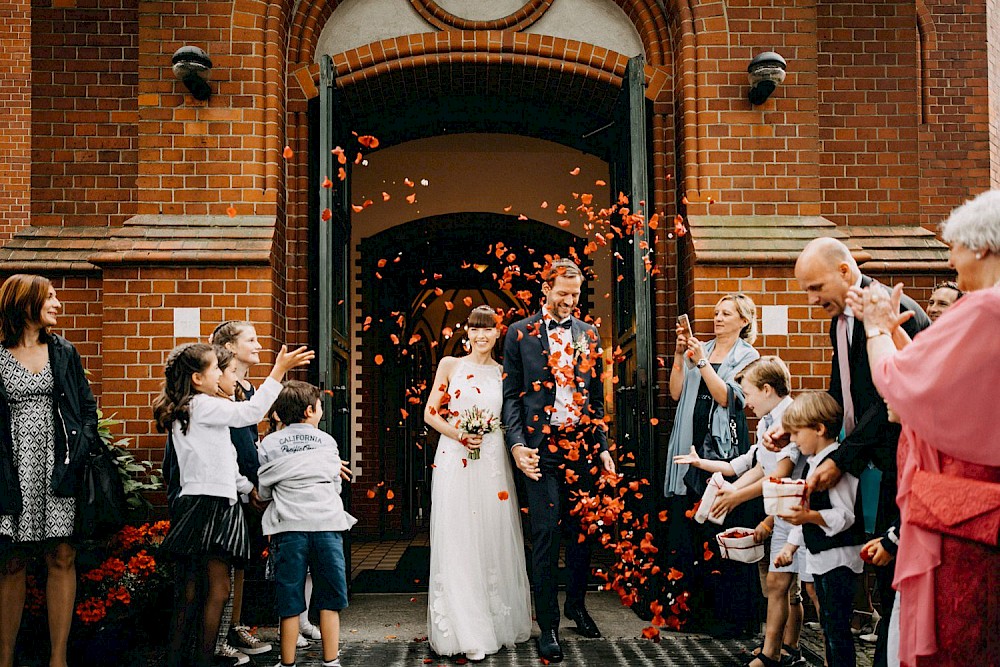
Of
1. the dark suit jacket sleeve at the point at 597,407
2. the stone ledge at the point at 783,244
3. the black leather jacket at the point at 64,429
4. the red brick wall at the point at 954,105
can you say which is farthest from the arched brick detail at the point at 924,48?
the black leather jacket at the point at 64,429

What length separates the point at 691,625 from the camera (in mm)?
5816

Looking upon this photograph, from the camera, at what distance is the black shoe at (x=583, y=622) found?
18.3 ft

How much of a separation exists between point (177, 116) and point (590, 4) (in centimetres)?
318

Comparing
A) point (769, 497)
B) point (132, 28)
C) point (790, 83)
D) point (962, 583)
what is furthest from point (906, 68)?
point (132, 28)

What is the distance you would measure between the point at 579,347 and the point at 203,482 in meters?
2.36

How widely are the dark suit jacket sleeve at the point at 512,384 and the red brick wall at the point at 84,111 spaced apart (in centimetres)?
321

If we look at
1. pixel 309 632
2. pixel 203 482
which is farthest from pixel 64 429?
pixel 309 632

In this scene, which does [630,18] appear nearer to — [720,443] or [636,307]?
[636,307]

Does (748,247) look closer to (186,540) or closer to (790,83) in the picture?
(790,83)

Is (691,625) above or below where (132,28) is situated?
below

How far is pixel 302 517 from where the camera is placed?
4.75m

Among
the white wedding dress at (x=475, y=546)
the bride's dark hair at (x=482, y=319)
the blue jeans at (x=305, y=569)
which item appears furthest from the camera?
the bride's dark hair at (x=482, y=319)

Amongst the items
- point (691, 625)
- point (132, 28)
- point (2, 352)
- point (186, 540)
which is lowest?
point (691, 625)

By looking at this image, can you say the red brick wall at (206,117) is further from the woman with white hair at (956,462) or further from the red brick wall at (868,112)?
the woman with white hair at (956,462)
